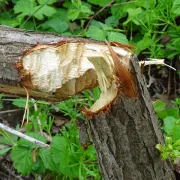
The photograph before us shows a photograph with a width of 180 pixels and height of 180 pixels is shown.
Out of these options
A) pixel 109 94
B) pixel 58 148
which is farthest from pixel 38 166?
pixel 109 94

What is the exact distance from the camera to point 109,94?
1.74m

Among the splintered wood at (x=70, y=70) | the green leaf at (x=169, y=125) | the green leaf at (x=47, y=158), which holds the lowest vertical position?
the green leaf at (x=47, y=158)

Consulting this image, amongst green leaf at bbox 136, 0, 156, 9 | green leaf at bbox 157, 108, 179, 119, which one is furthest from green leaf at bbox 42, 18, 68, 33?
green leaf at bbox 157, 108, 179, 119

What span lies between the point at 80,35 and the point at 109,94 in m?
1.38

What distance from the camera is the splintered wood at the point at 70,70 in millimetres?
1720

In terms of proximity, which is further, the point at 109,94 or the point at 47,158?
the point at 47,158

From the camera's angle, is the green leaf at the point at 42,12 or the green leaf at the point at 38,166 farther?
the green leaf at the point at 42,12

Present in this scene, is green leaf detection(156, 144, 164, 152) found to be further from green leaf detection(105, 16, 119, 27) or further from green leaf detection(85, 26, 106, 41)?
green leaf detection(105, 16, 119, 27)

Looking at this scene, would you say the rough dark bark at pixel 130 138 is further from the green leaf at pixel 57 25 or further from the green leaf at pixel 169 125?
the green leaf at pixel 57 25

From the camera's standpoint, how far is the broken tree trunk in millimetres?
1708

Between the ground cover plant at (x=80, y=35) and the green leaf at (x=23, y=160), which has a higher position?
the ground cover plant at (x=80, y=35)

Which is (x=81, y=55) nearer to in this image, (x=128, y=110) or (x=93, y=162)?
(x=128, y=110)

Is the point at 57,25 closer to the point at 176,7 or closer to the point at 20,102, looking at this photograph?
the point at 20,102

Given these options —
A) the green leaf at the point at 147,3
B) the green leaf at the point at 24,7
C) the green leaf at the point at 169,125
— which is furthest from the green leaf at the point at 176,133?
the green leaf at the point at 24,7
